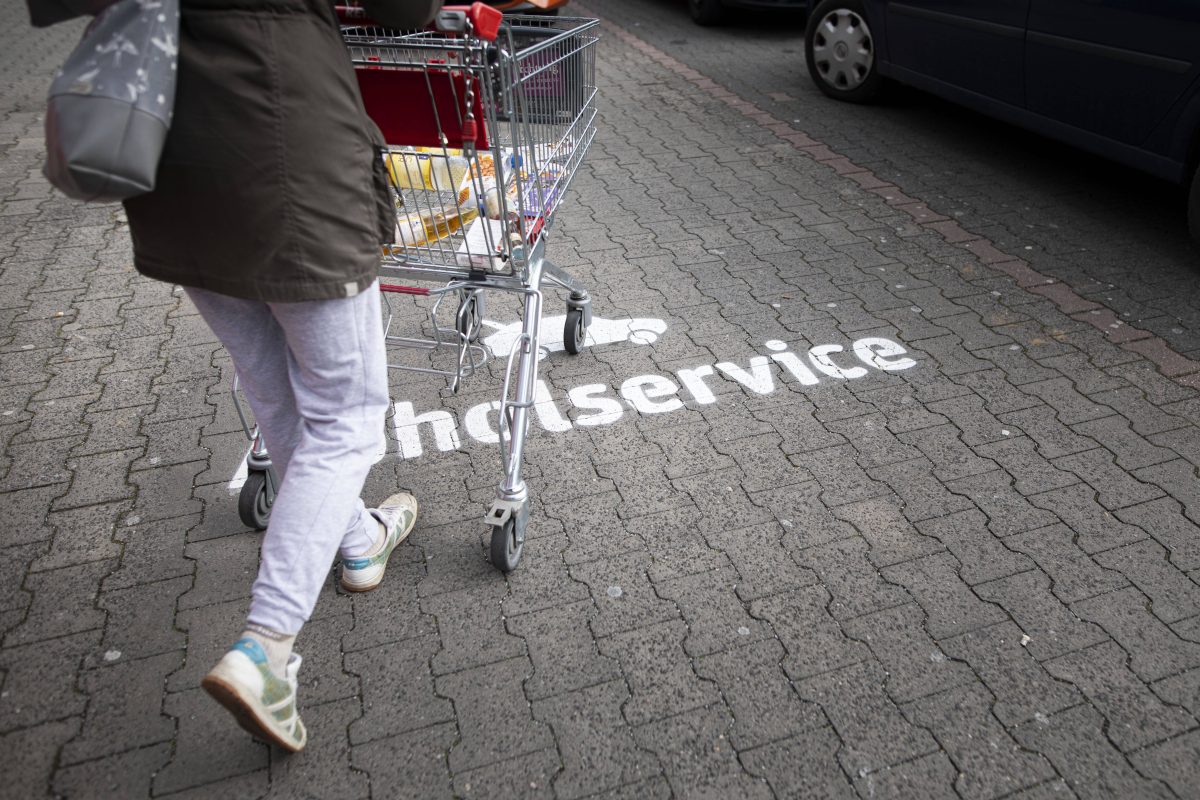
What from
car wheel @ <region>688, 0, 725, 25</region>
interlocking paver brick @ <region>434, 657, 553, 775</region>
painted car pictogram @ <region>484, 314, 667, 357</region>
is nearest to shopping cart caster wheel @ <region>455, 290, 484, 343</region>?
painted car pictogram @ <region>484, 314, 667, 357</region>

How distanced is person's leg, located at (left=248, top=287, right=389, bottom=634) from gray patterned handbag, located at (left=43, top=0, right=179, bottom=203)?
464 mm

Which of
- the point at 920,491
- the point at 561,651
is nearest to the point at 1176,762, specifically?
the point at 920,491

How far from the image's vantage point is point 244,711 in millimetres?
1961

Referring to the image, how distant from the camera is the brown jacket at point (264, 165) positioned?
1.74 meters

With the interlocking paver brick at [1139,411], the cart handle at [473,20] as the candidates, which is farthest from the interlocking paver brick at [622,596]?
the interlocking paver brick at [1139,411]

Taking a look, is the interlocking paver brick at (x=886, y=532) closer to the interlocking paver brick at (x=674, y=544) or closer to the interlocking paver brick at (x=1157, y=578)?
the interlocking paver brick at (x=674, y=544)

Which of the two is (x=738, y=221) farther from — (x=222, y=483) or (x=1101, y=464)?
(x=222, y=483)

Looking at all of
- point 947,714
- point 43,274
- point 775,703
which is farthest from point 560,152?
point 43,274

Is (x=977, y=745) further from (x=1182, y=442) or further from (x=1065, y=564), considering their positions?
(x=1182, y=442)

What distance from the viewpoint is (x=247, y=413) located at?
3.61 meters

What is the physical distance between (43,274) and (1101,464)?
508cm

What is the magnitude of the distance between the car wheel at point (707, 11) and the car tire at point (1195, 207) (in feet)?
20.2

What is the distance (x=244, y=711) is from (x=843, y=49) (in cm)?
677

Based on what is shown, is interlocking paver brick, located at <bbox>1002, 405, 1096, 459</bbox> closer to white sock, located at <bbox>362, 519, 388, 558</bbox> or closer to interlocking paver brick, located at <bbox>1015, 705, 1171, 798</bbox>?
interlocking paver brick, located at <bbox>1015, 705, 1171, 798</bbox>
